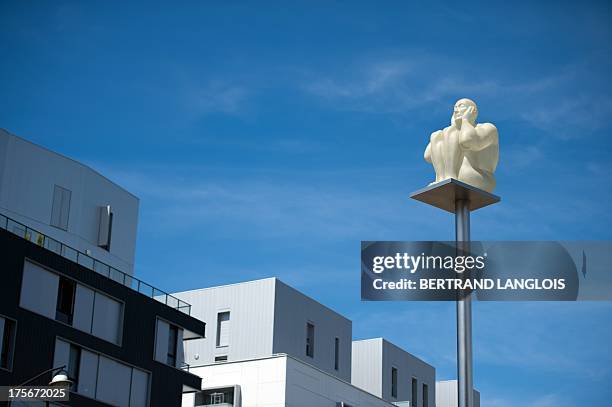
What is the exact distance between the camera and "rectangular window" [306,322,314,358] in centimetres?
6688

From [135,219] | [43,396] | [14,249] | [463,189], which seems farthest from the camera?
[135,219]

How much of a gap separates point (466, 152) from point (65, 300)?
25.2 metres

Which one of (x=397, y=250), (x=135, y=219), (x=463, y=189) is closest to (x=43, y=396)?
(x=397, y=250)

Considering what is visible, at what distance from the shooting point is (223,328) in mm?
66688

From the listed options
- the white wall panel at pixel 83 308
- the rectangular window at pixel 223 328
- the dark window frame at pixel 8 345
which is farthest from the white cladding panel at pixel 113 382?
the rectangular window at pixel 223 328

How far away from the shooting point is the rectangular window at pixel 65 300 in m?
45.5

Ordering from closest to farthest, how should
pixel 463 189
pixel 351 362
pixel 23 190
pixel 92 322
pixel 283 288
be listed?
pixel 463 189, pixel 92 322, pixel 23 190, pixel 283 288, pixel 351 362

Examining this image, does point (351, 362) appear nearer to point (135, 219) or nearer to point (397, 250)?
point (135, 219)

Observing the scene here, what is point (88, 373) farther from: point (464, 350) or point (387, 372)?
point (387, 372)

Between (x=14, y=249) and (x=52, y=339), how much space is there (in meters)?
4.25

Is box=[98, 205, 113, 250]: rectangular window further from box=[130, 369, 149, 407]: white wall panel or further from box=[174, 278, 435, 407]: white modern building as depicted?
box=[174, 278, 435, 407]: white modern building

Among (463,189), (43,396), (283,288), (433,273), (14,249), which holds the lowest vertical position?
(43,396)

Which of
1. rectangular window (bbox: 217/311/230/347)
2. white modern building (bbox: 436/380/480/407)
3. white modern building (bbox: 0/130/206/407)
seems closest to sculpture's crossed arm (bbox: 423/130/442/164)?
white modern building (bbox: 0/130/206/407)

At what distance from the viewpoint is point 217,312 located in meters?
66.9
